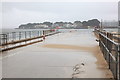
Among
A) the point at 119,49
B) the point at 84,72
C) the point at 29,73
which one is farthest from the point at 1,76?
the point at 119,49

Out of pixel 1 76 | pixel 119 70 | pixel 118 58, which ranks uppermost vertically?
pixel 118 58

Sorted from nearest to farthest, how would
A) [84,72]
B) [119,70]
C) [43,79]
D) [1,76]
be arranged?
[119,70], [43,79], [1,76], [84,72]

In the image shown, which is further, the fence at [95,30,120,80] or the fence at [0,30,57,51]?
the fence at [0,30,57,51]

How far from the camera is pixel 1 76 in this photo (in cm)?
710

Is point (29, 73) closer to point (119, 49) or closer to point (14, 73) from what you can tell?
point (14, 73)

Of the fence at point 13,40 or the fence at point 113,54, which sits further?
the fence at point 13,40

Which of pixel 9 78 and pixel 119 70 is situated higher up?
pixel 119 70

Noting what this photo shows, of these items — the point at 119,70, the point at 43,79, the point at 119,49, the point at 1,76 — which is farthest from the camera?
the point at 1,76

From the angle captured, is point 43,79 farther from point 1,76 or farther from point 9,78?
point 1,76

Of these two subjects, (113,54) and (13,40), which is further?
(13,40)

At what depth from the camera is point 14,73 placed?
743 centimetres

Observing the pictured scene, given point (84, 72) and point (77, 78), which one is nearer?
point (77, 78)

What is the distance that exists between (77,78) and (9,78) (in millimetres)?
2364

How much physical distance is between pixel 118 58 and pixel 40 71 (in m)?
3.32
